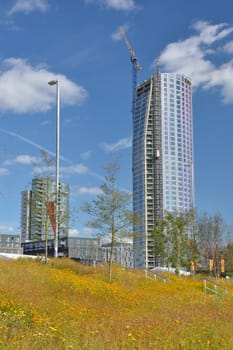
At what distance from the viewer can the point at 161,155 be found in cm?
13188

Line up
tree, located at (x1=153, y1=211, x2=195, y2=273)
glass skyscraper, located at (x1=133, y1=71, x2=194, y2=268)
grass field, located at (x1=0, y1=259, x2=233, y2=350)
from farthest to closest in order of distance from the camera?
glass skyscraper, located at (x1=133, y1=71, x2=194, y2=268)
tree, located at (x1=153, y1=211, x2=195, y2=273)
grass field, located at (x1=0, y1=259, x2=233, y2=350)

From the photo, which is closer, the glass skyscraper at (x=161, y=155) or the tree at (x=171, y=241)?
the tree at (x=171, y=241)

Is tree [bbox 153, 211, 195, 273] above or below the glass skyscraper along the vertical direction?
below

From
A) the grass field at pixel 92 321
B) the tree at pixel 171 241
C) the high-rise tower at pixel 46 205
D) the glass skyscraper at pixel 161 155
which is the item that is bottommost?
the grass field at pixel 92 321

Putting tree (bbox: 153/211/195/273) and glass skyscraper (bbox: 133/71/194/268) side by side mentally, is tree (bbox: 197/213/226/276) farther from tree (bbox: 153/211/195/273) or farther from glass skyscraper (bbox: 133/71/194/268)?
glass skyscraper (bbox: 133/71/194/268)

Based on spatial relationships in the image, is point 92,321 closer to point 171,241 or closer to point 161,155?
point 171,241

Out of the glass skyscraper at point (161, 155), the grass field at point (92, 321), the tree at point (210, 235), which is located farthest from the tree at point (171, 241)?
the glass skyscraper at point (161, 155)

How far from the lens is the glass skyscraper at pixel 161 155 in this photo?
428 feet

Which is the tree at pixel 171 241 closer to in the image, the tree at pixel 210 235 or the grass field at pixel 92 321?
the tree at pixel 210 235

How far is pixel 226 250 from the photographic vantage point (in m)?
53.6

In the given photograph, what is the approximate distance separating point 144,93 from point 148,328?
141422 mm

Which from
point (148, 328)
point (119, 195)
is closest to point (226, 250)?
point (119, 195)

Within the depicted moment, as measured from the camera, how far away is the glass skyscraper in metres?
130

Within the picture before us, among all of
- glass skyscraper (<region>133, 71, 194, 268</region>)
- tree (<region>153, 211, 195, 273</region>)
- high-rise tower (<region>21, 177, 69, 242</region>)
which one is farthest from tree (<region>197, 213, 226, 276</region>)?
glass skyscraper (<region>133, 71, 194, 268</region>)
